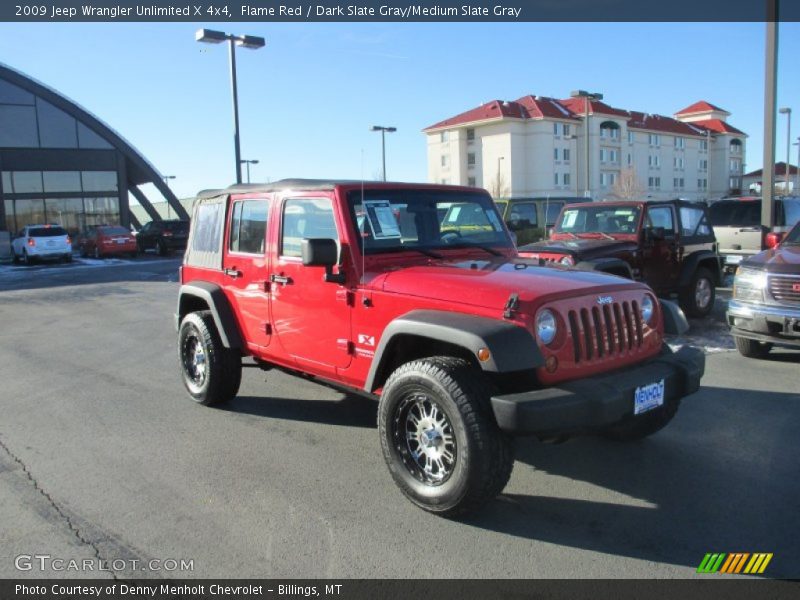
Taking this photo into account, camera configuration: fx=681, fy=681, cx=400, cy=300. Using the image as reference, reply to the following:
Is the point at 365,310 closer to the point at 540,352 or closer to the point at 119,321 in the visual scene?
the point at 540,352

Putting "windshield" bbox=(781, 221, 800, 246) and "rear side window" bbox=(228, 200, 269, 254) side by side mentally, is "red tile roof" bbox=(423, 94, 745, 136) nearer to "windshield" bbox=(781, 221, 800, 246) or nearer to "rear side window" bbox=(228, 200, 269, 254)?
"windshield" bbox=(781, 221, 800, 246)

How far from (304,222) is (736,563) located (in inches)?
137

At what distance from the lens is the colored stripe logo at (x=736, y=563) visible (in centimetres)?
332

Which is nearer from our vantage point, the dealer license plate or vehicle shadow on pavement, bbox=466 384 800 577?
vehicle shadow on pavement, bbox=466 384 800 577

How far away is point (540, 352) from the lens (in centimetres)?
367

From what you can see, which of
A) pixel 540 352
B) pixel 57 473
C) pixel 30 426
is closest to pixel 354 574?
pixel 540 352

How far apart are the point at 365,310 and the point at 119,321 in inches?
335

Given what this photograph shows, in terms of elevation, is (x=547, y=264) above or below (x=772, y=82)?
below

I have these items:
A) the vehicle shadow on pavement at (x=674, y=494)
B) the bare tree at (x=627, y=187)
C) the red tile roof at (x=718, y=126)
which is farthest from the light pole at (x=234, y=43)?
the red tile roof at (x=718, y=126)

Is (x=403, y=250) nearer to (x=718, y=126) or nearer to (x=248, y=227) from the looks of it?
(x=248, y=227)

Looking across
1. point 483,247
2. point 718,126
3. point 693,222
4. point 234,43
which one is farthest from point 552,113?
point 483,247

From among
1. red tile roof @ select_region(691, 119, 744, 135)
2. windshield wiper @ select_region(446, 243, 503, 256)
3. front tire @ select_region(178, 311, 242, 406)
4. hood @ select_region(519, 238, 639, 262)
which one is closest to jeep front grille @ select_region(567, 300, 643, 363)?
windshield wiper @ select_region(446, 243, 503, 256)

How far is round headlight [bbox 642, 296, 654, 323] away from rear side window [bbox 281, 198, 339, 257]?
2103 mm

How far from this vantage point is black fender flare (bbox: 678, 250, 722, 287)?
10.2 m
